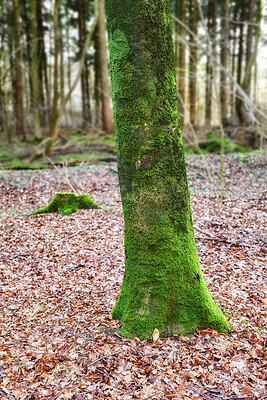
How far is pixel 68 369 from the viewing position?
2430 millimetres

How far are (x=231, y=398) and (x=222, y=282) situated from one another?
1.56 m

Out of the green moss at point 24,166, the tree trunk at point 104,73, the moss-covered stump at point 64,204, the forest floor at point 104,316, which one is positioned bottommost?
the forest floor at point 104,316

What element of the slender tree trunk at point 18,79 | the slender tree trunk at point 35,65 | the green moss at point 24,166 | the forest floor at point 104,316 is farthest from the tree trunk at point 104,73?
the forest floor at point 104,316

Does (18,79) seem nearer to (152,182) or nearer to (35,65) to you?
(35,65)

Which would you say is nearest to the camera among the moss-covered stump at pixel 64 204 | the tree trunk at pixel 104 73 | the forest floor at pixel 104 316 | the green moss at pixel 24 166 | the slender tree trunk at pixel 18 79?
the forest floor at pixel 104 316

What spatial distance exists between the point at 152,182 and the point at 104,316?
1.52 m

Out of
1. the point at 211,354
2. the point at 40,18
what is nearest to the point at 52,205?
the point at 211,354

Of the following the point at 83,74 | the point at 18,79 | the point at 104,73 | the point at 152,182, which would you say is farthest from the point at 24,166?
the point at 83,74

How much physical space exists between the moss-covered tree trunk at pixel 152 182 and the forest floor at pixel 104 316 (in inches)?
10.1

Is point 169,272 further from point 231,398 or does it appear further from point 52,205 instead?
point 52,205

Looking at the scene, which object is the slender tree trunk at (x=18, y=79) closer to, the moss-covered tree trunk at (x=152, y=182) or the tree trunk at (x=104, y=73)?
the tree trunk at (x=104, y=73)

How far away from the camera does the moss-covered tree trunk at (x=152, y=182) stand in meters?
2.36

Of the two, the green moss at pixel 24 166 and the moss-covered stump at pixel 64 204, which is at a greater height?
the green moss at pixel 24 166

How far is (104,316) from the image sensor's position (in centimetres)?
303
